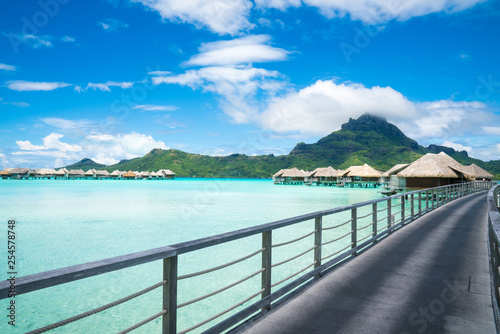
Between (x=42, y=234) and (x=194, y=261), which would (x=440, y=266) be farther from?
(x=42, y=234)

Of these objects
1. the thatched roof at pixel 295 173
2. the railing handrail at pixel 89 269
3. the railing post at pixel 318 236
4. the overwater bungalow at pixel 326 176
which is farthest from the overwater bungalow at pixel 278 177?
the railing handrail at pixel 89 269

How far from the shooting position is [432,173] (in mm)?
28078

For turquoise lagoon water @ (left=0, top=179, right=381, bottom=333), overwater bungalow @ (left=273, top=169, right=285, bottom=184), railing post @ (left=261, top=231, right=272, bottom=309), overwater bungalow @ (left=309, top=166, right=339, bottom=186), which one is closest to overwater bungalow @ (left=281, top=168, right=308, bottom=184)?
overwater bungalow @ (left=273, top=169, right=285, bottom=184)

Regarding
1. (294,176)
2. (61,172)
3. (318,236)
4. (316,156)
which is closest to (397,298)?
(318,236)

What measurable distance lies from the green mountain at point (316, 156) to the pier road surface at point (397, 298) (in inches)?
5412

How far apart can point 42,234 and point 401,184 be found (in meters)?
31.1

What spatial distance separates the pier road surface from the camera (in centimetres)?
313

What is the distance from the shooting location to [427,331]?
10.0ft

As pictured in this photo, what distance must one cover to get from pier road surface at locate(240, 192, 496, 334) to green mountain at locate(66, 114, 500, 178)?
13746 cm

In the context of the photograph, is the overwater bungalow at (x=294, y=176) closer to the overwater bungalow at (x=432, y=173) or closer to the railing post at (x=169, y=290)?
the overwater bungalow at (x=432, y=173)

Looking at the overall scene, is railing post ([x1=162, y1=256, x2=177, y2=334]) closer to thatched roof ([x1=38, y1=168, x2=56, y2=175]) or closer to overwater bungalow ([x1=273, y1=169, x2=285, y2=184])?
overwater bungalow ([x1=273, y1=169, x2=285, y2=184])

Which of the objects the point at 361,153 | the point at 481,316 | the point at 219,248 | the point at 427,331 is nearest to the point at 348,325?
the point at 427,331

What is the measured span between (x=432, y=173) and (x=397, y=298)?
28.3 meters

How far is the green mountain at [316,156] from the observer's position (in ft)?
485
